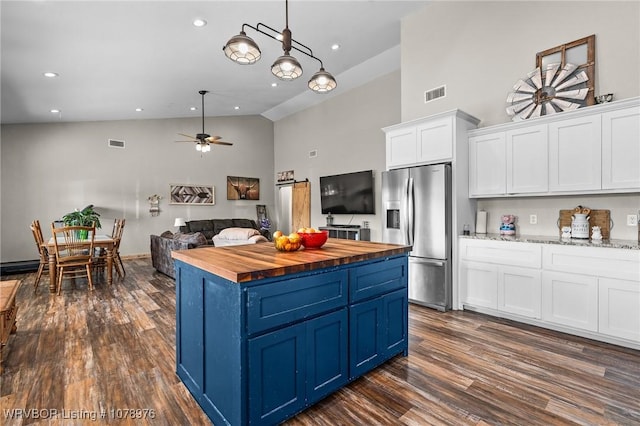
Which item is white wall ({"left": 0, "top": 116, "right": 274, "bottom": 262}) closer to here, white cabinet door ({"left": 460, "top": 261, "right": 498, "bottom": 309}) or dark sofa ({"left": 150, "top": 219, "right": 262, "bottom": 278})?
dark sofa ({"left": 150, "top": 219, "right": 262, "bottom": 278})

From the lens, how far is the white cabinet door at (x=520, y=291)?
3195 millimetres

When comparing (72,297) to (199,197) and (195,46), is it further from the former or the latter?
(199,197)

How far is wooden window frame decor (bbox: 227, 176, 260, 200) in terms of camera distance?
9.47 meters

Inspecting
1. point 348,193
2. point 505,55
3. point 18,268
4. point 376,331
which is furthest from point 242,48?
point 18,268

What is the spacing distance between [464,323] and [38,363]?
12.4 ft

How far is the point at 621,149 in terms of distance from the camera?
290 cm

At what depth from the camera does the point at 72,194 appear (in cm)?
745

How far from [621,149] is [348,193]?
16.5ft

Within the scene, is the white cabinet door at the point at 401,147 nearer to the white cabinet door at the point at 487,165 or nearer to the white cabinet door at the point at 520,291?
the white cabinet door at the point at 487,165

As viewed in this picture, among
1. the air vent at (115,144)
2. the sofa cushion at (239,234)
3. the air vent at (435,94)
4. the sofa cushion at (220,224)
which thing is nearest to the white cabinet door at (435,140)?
the air vent at (435,94)

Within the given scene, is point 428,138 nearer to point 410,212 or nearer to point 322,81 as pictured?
point 410,212

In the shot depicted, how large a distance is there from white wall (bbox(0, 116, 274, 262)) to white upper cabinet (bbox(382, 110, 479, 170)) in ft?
20.5

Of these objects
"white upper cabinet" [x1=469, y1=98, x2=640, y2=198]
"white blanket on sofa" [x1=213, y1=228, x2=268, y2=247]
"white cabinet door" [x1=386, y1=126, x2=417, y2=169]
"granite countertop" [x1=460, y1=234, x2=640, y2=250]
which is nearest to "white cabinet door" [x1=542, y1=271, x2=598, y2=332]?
"granite countertop" [x1=460, y1=234, x2=640, y2=250]

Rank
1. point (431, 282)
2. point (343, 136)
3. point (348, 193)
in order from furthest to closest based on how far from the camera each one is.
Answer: point (343, 136), point (348, 193), point (431, 282)
